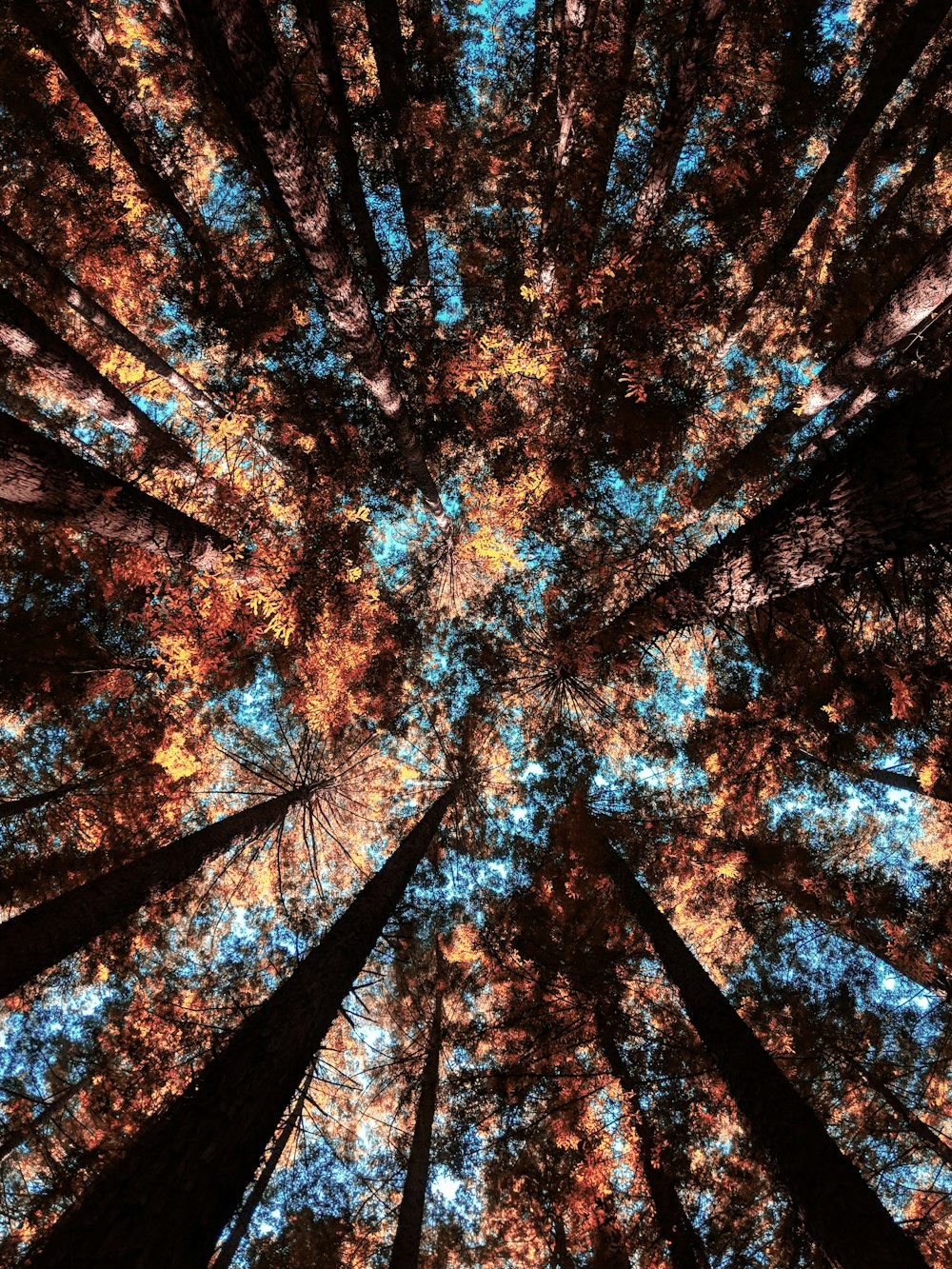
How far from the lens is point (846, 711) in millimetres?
8922

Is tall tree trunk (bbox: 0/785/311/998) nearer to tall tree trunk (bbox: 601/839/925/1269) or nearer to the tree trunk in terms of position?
tall tree trunk (bbox: 601/839/925/1269)

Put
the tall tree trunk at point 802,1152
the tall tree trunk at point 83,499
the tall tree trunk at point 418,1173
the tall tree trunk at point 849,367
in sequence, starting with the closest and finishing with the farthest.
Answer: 1. the tall tree trunk at point 802,1152
2. the tall tree trunk at point 83,499
3. the tall tree trunk at point 849,367
4. the tall tree trunk at point 418,1173

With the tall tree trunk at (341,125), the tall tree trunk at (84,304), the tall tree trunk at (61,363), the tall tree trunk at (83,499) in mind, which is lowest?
the tall tree trunk at (83,499)

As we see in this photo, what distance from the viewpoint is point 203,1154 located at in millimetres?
2682

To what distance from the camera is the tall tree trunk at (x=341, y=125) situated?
7.34 metres

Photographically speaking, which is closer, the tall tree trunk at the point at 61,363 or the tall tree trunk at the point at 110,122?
the tall tree trunk at the point at 61,363

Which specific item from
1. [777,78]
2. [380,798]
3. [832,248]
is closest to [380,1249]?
[380,798]

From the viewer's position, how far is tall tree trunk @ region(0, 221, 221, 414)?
696 cm

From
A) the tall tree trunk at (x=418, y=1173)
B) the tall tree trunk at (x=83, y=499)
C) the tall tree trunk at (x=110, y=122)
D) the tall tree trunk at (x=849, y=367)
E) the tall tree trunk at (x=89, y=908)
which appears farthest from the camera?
the tall tree trunk at (x=110, y=122)

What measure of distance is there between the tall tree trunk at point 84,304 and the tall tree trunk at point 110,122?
2146mm

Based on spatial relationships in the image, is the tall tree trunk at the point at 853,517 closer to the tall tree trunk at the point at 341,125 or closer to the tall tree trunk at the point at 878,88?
the tall tree trunk at the point at 878,88

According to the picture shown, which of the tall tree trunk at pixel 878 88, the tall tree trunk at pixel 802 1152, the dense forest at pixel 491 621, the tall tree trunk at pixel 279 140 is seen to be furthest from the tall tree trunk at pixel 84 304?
the tall tree trunk at pixel 802 1152

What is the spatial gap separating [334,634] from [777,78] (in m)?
12.0

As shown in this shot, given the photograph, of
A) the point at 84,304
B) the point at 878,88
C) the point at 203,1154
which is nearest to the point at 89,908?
the point at 203,1154
